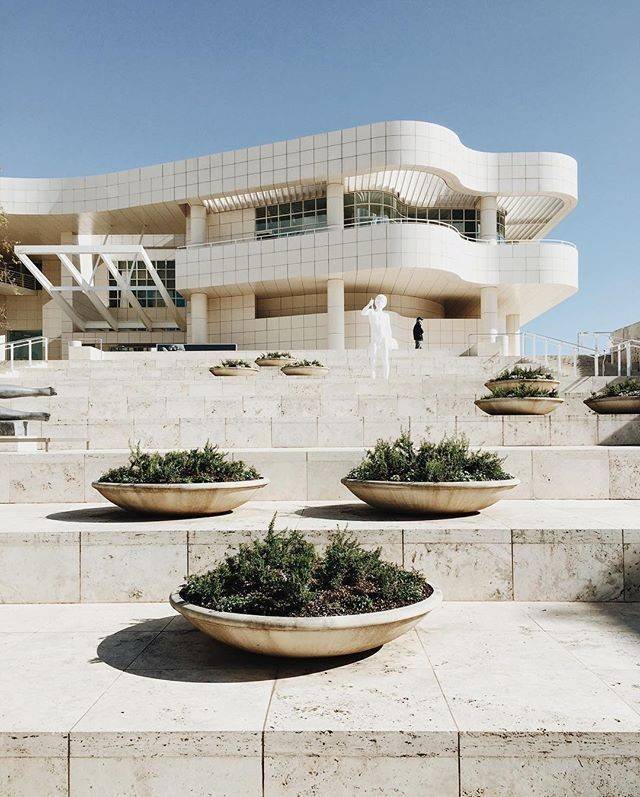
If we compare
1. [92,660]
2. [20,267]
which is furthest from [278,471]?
[20,267]

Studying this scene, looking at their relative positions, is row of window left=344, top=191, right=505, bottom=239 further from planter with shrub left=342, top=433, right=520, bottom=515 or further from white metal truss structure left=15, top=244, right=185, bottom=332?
planter with shrub left=342, top=433, right=520, bottom=515

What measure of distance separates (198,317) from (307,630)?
3387cm

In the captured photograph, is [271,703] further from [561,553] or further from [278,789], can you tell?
[561,553]

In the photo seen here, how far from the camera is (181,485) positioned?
18.7 ft

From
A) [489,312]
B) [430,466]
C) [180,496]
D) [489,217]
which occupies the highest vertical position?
[489,217]

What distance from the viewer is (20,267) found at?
154 feet

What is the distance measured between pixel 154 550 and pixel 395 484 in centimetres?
217

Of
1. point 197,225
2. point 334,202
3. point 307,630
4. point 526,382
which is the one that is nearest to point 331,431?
point 526,382

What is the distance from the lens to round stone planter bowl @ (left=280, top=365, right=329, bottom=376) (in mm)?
19781

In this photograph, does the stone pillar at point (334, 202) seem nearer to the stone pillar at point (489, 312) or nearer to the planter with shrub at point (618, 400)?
the stone pillar at point (489, 312)

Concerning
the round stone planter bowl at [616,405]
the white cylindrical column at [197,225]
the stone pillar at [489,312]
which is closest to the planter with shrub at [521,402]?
the round stone planter bowl at [616,405]

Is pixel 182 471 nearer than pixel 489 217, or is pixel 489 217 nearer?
pixel 182 471

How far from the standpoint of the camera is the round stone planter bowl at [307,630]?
3488 millimetres

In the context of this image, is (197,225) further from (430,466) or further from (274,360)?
(430,466)
